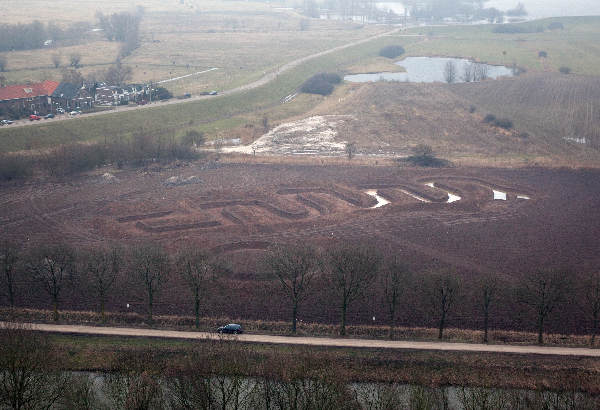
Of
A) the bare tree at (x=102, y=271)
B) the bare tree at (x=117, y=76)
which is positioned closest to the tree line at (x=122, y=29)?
the bare tree at (x=117, y=76)

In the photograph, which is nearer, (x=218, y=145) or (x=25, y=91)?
(x=218, y=145)

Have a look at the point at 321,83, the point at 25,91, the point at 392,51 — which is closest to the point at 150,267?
the point at 25,91

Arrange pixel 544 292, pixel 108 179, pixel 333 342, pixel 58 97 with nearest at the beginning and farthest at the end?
pixel 333 342 < pixel 544 292 < pixel 108 179 < pixel 58 97

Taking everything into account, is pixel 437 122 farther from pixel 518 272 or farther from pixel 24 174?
pixel 24 174

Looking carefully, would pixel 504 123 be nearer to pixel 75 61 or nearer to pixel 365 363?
pixel 365 363

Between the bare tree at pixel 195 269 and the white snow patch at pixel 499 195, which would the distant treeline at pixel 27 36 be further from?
the white snow patch at pixel 499 195

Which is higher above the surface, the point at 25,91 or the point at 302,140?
the point at 25,91

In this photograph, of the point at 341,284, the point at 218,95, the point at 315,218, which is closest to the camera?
the point at 341,284

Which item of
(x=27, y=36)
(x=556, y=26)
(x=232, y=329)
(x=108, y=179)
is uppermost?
(x=556, y=26)
